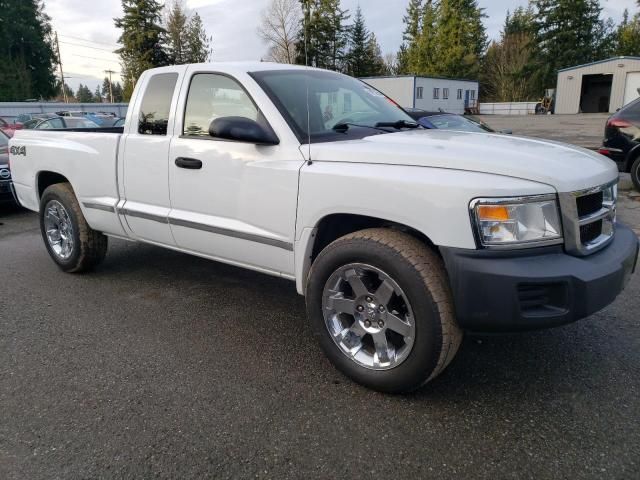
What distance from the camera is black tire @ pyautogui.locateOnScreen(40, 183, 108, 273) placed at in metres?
4.84

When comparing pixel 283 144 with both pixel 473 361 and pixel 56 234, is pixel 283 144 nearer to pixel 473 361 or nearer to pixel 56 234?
pixel 473 361

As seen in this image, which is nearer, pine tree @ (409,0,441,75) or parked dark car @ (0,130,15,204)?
parked dark car @ (0,130,15,204)

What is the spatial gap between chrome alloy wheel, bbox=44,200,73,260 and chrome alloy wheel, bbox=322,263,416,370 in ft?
10.2

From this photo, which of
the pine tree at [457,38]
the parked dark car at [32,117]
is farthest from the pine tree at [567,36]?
the parked dark car at [32,117]

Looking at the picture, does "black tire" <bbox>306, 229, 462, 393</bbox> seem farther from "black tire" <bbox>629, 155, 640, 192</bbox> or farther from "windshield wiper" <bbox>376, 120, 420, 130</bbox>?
"black tire" <bbox>629, 155, 640, 192</bbox>

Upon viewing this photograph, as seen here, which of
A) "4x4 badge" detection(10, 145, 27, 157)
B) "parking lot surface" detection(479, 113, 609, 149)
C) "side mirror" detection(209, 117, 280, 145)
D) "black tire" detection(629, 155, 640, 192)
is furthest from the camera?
"parking lot surface" detection(479, 113, 609, 149)

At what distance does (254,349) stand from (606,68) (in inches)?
1945

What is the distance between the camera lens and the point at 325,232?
318 cm

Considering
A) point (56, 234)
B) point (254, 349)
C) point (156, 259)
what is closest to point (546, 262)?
point (254, 349)

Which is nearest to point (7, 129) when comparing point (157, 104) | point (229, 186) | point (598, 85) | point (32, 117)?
point (32, 117)

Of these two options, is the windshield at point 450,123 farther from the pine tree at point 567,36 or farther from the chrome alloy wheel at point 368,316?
the pine tree at point 567,36

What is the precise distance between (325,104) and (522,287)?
1.90 m

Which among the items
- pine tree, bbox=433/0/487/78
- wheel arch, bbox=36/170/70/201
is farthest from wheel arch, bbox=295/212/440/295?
pine tree, bbox=433/0/487/78

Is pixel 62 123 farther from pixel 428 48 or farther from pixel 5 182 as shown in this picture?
pixel 428 48
